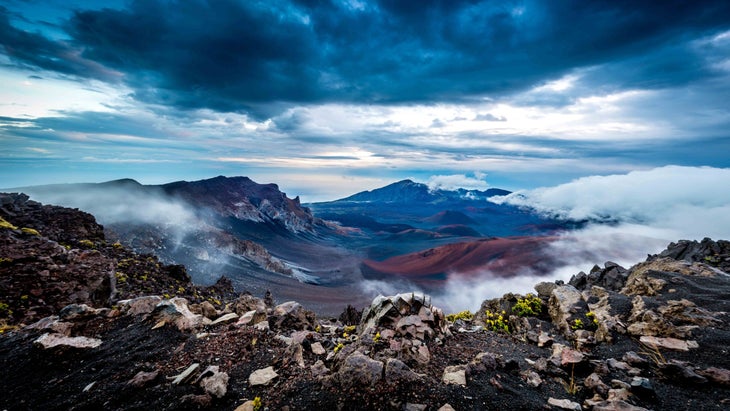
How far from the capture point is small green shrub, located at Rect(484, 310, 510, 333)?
13281 millimetres

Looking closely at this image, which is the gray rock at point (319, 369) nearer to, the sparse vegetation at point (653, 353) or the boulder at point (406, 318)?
the boulder at point (406, 318)

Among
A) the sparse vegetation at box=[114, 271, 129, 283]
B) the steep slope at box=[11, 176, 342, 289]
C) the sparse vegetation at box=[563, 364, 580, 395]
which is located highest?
the sparse vegetation at box=[563, 364, 580, 395]

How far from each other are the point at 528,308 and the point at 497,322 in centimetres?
219

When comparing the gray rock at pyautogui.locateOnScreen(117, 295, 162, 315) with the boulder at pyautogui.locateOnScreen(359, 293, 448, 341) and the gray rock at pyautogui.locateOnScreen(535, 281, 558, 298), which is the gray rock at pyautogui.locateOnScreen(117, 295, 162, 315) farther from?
the gray rock at pyautogui.locateOnScreen(535, 281, 558, 298)

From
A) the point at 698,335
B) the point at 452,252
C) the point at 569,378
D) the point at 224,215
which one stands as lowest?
the point at 452,252

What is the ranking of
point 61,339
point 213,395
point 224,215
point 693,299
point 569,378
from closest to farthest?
point 213,395 → point 569,378 → point 61,339 → point 693,299 → point 224,215

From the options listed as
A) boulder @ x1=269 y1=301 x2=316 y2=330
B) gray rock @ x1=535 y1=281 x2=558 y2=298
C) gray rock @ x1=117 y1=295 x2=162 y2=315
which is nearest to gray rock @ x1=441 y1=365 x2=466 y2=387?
boulder @ x1=269 y1=301 x2=316 y2=330

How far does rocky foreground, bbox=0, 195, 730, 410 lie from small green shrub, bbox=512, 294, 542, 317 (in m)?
0.06

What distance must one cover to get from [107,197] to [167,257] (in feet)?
168

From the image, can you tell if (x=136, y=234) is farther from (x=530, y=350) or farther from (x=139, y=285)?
(x=530, y=350)

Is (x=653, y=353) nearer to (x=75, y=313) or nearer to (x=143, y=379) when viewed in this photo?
(x=143, y=379)

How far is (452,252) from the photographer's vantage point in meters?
192

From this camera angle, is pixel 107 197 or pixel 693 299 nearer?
pixel 693 299

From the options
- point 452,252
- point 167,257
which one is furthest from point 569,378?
point 452,252
